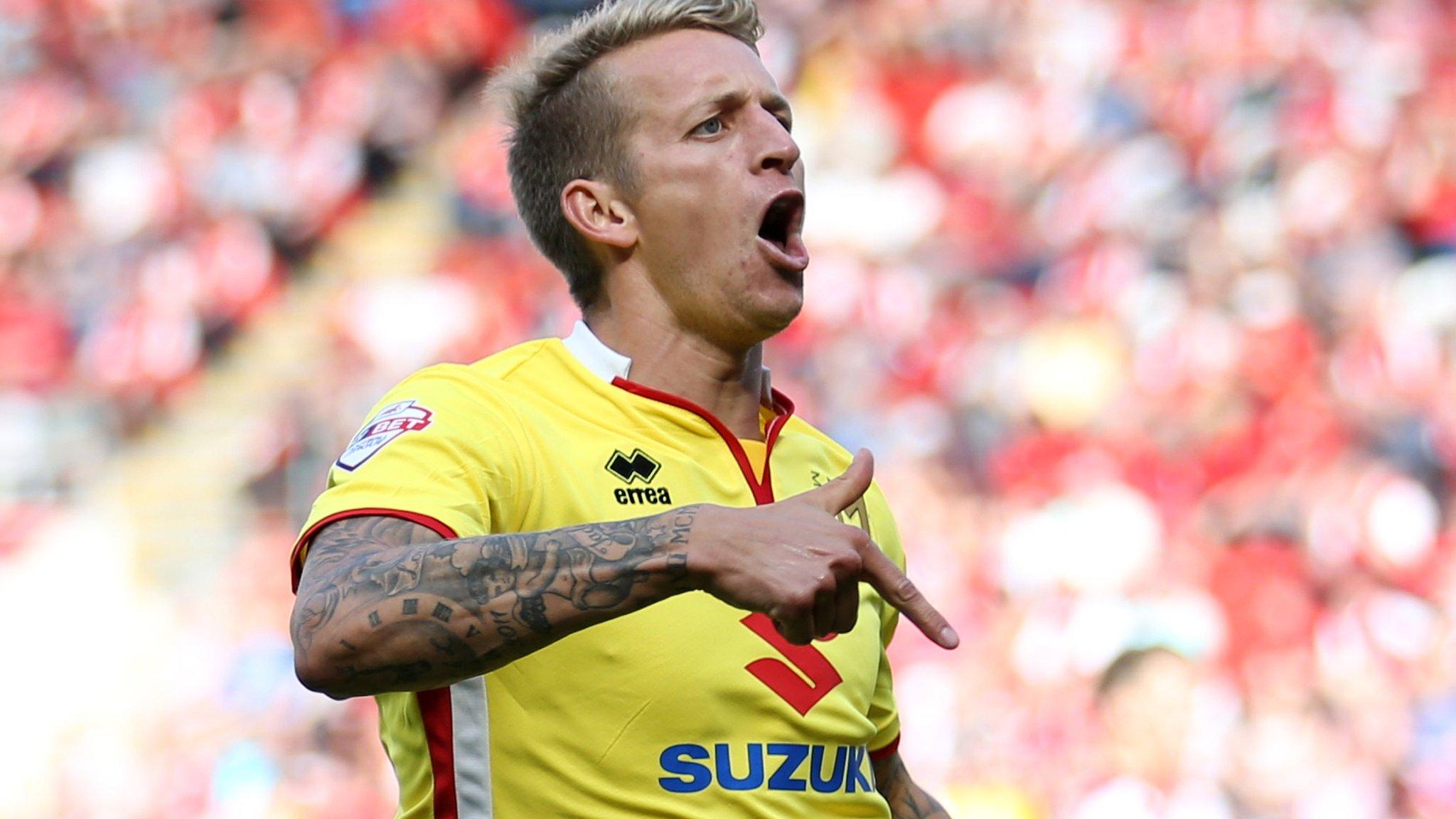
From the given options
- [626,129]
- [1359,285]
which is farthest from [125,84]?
[626,129]

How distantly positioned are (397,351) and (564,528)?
6.67 metres

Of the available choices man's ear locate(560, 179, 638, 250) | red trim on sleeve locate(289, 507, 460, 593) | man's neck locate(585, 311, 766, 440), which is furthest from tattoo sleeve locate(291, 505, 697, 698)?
man's ear locate(560, 179, 638, 250)

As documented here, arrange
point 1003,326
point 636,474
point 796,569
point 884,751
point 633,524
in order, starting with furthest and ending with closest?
point 1003,326, point 884,751, point 636,474, point 633,524, point 796,569

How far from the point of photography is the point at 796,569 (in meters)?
1.77

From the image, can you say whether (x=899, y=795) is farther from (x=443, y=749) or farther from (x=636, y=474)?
(x=443, y=749)

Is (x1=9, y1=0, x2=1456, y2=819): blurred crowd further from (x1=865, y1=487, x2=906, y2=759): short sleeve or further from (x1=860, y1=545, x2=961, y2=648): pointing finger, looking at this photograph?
(x1=860, y1=545, x2=961, y2=648): pointing finger

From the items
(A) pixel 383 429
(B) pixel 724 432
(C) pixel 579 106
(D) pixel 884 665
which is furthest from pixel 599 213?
(D) pixel 884 665

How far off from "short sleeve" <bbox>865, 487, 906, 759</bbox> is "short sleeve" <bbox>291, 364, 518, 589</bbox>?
0.67 metres

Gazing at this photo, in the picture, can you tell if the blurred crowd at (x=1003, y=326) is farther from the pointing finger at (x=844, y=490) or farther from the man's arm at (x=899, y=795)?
the pointing finger at (x=844, y=490)

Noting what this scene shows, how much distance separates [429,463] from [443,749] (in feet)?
1.27

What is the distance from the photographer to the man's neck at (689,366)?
8.63ft

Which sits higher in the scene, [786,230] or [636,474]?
[786,230]

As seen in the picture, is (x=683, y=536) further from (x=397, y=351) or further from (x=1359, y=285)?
(x=1359, y=285)

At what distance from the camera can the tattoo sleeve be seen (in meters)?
1.83
